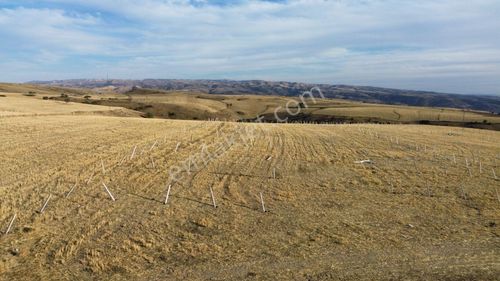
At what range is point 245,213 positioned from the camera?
64.9ft

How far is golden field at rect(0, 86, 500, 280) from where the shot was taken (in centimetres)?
1459

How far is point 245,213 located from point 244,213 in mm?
45

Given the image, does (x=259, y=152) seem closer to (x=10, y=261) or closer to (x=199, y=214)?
(x=199, y=214)

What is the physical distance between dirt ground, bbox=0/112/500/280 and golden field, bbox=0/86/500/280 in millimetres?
69

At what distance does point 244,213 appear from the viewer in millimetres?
19781

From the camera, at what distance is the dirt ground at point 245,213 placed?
1458 centimetres

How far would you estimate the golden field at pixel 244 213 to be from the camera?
14.6m

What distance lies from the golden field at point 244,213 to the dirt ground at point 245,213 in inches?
2.7

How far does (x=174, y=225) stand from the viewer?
60.2 feet

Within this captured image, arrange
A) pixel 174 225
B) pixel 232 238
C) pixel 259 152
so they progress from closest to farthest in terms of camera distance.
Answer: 1. pixel 232 238
2. pixel 174 225
3. pixel 259 152

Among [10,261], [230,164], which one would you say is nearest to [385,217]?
[230,164]

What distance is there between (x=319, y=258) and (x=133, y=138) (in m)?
27.6

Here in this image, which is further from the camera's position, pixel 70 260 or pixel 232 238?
pixel 232 238

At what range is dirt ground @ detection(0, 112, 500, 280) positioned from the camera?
14578 mm
